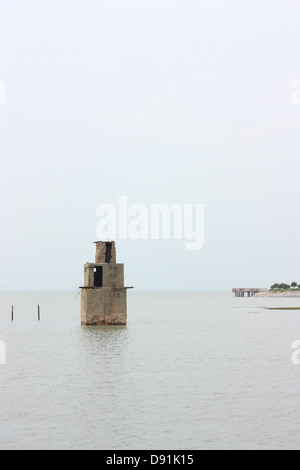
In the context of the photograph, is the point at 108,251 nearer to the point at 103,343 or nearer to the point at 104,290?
the point at 104,290

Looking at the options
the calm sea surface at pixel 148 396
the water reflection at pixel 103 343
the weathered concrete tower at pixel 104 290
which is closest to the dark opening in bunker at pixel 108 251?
the weathered concrete tower at pixel 104 290

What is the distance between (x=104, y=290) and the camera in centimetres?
5109

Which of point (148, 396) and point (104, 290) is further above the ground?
point (104, 290)

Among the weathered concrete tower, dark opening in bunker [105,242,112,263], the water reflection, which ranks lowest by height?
the water reflection

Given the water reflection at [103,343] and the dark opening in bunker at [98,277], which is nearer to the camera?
the water reflection at [103,343]

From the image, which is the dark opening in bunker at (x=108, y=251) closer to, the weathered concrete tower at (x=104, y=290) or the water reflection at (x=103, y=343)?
the weathered concrete tower at (x=104, y=290)

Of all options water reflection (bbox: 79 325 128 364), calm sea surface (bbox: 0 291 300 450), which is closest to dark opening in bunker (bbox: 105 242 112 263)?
water reflection (bbox: 79 325 128 364)

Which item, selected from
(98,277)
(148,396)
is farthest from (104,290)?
(148,396)

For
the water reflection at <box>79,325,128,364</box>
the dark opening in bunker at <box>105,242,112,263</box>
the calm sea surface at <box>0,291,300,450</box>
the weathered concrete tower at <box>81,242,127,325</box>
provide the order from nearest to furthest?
the calm sea surface at <box>0,291,300,450</box> → the water reflection at <box>79,325,128,364</box> → the weathered concrete tower at <box>81,242,127,325</box> → the dark opening in bunker at <box>105,242,112,263</box>

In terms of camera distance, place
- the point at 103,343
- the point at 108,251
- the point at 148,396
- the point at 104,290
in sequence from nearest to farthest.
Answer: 1. the point at 148,396
2. the point at 103,343
3. the point at 104,290
4. the point at 108,251

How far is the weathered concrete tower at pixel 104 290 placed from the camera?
5122 cm

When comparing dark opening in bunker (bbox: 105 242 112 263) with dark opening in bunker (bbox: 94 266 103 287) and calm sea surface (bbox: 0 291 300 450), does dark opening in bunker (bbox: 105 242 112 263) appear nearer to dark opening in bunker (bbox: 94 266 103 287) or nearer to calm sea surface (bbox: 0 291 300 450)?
dark opening in bunker (bbox: 94 266 103 287)

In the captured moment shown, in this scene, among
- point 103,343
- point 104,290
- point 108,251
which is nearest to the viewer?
point 103,343

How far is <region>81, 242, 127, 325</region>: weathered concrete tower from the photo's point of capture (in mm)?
51219
